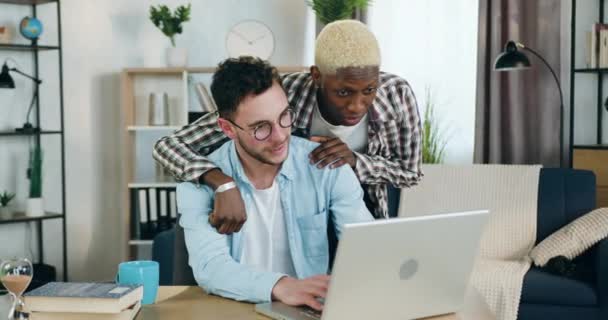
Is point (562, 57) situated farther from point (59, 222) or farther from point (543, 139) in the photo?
point (59, 222)

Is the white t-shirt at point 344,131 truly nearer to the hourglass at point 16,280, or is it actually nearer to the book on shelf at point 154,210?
the hourglass at point 16,280

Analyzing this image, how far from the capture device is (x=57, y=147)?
5160mm

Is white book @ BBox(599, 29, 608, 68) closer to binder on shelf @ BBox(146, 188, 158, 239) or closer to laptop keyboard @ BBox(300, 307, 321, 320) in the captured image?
binder on shelf @ BBox(146, 188, 158, 239)

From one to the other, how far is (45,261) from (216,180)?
347 centimetres

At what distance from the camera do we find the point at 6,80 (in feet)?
15.3

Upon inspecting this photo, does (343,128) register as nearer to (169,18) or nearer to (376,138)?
(376,138)

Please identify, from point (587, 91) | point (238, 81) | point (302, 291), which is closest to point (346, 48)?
point (238, 81)

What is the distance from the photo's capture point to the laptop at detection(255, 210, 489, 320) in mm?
1445

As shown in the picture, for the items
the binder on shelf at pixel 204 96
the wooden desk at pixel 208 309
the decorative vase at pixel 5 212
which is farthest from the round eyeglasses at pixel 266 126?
the decorative vase at pixel 5 212

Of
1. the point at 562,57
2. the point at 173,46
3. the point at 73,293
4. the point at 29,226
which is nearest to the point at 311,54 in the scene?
the point at 173,46

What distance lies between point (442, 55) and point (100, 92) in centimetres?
207

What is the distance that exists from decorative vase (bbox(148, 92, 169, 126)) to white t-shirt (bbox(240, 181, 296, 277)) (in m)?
3.11

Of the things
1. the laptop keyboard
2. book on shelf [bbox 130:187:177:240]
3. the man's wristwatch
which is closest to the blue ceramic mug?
the man's wristwatch

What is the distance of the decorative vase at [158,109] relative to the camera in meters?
5.05
